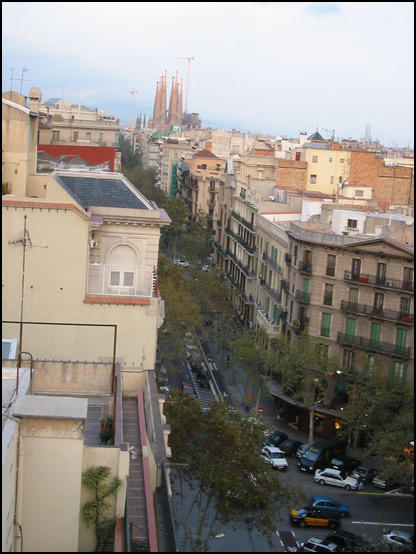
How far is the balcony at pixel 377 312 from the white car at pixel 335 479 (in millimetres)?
7845

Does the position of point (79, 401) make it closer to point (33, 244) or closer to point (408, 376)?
point (33, 244)

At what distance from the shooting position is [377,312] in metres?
40.6

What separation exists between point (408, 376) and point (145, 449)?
25.1 m

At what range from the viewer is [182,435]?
24.7 metres

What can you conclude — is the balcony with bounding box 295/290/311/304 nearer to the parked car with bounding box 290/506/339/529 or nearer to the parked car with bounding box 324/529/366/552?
the parked car with bounding box 290/506/339/529

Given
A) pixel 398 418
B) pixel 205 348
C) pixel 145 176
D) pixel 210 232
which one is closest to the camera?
pixel 398 418

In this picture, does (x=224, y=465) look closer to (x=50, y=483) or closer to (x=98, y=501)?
(x=98, y=501)

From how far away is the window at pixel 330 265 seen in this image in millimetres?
42906

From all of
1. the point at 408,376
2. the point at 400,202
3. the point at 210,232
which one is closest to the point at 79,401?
the point at 408,376

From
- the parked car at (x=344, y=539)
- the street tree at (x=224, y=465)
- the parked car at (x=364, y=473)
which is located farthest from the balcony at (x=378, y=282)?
the street tree at (x=224, y=465)

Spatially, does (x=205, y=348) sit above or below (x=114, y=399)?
below

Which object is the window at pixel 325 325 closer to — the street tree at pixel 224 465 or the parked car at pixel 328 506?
the parked car at pixel 328 506

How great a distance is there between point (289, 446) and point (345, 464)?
9.36 feet

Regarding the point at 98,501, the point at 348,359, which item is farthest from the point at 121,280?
the point at 348,359
